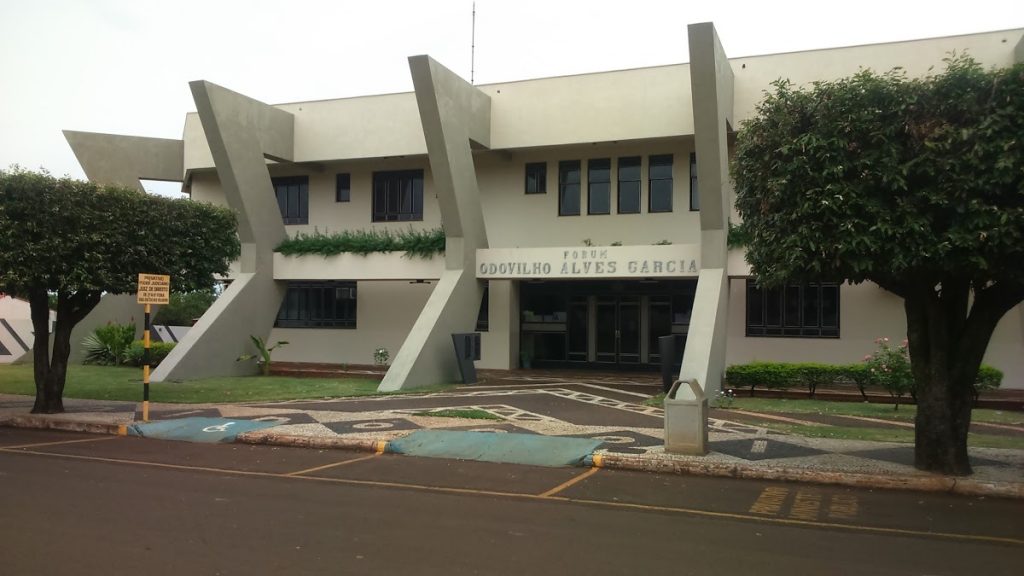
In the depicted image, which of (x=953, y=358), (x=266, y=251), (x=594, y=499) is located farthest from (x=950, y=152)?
(x=266, y=251)

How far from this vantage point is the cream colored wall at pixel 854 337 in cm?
2056

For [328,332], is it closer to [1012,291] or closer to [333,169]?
[333,169]

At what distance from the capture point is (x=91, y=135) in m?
27.4

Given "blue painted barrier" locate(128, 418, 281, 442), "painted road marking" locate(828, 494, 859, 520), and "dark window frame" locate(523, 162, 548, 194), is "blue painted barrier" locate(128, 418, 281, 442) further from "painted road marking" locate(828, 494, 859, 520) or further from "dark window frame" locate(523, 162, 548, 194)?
"dark window frame" locate(523, 162, 548, 194)

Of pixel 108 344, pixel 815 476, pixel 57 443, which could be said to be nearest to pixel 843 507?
pixel 815 476

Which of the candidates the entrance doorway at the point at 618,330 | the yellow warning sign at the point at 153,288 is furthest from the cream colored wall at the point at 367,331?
the yellow warning sign at the point at 153,288

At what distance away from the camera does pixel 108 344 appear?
86.5ft

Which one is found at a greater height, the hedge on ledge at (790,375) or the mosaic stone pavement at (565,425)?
the hedge on ledge at (790,375)

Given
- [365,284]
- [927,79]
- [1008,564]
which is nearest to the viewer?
[1008,564]

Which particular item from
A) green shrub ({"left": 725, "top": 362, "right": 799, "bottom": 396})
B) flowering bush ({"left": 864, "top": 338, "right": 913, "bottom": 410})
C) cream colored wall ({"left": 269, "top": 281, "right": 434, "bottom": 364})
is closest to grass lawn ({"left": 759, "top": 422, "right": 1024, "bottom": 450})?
flowering bush ({"left": 864, "top": 338, "right": 913, "bottom": 410})

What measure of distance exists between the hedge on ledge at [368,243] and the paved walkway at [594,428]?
5303 millimetres

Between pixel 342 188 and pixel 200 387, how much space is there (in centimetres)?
1004

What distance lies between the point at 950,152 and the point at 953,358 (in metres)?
2.63

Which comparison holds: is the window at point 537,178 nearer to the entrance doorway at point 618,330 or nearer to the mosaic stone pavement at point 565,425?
the entrance doorway at point 618,330
